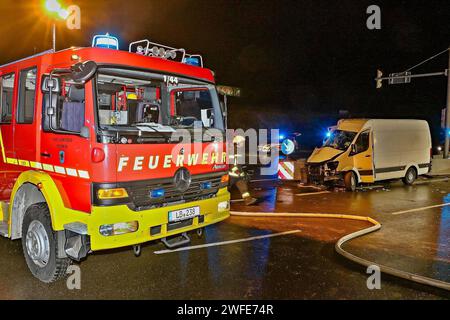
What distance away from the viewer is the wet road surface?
4.52 m

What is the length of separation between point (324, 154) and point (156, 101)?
823cm

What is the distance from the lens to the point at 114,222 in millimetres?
4445

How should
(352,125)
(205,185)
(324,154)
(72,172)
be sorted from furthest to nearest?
(352,125) < (324,154) < (205,185) < (72,172)

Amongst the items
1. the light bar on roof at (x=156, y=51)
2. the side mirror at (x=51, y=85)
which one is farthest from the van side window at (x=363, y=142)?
the side mirror at (x=51, y=85)

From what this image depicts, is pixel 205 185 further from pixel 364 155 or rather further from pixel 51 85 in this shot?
pixel 364 155

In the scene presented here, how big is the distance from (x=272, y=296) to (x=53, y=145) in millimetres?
3135

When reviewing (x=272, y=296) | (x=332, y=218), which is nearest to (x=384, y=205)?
(x=332, y=218)

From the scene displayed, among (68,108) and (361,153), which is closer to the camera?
(68,108)

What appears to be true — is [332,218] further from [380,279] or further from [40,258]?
[40,258]

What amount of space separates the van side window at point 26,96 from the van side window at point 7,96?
1.05 ft

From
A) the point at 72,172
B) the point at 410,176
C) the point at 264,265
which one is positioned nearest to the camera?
the point at 72,172

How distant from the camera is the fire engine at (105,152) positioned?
14.5ft

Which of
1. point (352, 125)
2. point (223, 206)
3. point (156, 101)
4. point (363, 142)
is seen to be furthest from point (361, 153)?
point (156, 101)

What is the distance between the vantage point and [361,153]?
1254cm
